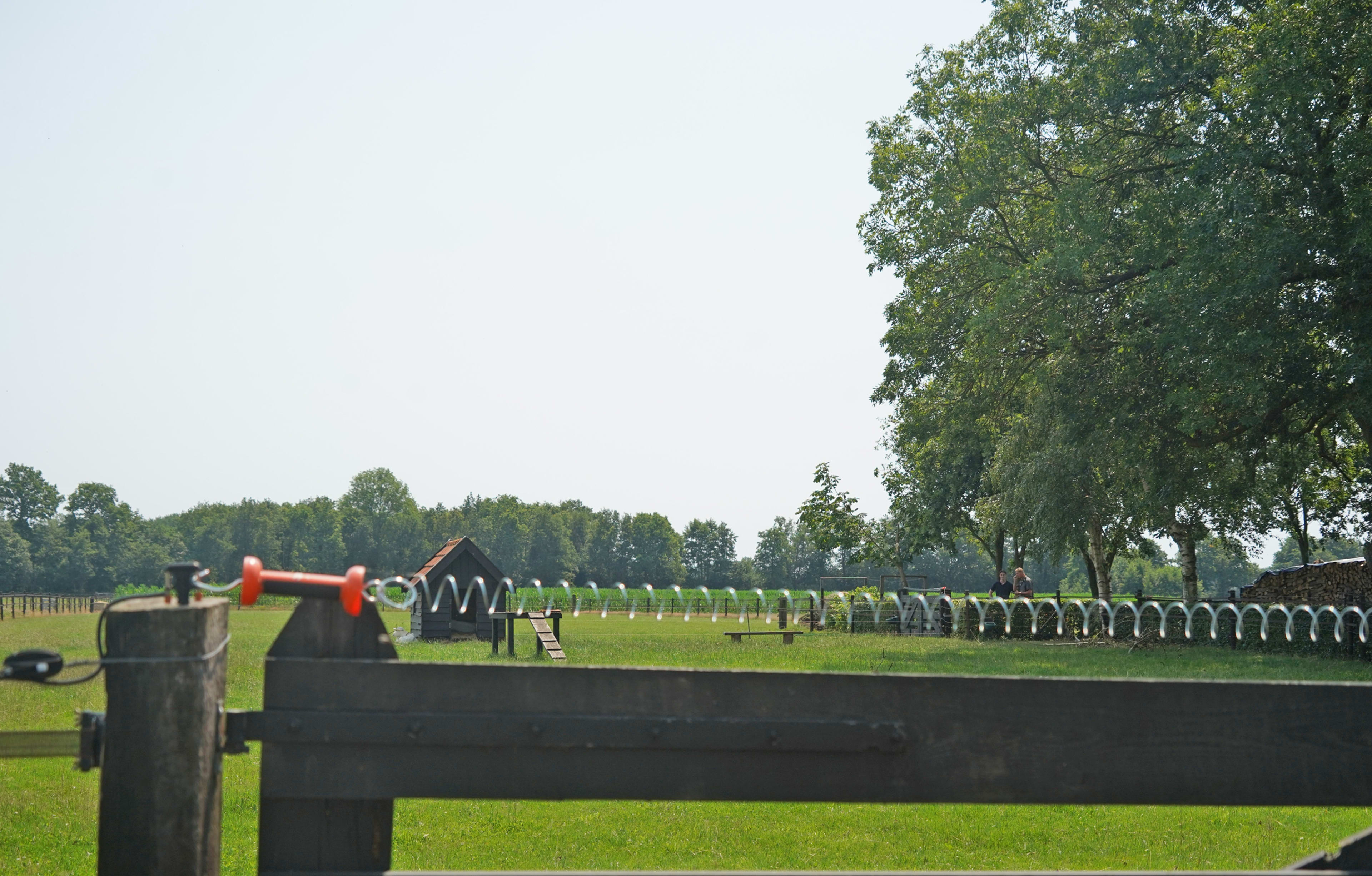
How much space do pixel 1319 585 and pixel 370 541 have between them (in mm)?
34107

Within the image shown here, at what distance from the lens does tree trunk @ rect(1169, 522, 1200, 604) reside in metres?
33.3

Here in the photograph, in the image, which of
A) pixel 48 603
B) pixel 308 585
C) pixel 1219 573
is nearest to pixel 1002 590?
pixel 308 585

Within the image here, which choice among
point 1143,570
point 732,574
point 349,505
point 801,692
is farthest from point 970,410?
point 1143,570

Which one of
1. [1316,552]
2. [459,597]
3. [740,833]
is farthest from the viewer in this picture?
[1316,552]

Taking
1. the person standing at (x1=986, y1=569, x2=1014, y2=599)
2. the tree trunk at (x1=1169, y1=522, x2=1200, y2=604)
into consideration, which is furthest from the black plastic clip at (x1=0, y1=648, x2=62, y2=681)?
the tree trunk at (x1=1169, y1=522, x2=1200, y2=604)

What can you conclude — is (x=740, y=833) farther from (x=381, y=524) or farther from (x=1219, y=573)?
(x=1219, y=573)

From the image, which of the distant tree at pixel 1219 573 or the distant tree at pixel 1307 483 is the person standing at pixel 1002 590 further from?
the distant tree at pixel 1219 573

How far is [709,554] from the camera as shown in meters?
16.3

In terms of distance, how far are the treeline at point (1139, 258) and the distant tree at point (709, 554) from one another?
9.86 meters

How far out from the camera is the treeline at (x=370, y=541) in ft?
59.9

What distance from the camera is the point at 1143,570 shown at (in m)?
116

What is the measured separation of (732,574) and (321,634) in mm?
14077

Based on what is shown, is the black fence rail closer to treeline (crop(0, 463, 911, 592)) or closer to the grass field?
treeline (crop(0, 463, 911, 592))

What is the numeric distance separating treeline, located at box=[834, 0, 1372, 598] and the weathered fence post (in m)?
19.3
